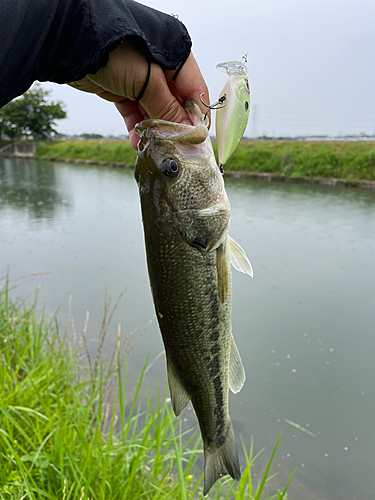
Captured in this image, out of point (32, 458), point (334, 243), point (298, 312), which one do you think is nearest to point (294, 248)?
point (334, 243)

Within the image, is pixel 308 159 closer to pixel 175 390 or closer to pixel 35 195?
pixel 35 195

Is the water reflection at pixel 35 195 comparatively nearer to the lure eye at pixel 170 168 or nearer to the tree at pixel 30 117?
the lure eye at pixel 170 168

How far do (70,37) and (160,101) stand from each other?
0.33 meters

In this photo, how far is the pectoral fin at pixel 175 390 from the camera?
1427 mm

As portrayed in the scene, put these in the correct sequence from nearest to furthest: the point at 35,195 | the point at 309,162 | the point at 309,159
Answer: the point at 35,195 → the point at 309,162 → the point at 309,159

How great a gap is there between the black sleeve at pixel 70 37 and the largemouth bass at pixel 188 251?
234 millimetres

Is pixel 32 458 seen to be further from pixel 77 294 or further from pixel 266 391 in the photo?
pixel 77 294

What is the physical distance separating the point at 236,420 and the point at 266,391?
2.40ft

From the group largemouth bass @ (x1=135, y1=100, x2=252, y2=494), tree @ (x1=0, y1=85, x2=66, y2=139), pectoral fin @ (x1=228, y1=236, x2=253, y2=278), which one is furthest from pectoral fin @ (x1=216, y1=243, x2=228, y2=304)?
tree @ (x1=0, y1=85, x2=66, y2=139)

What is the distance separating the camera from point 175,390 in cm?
144

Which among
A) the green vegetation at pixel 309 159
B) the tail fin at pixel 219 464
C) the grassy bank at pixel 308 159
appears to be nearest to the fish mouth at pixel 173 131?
the tail fin at pixel 219 464

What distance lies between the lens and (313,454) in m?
4.20

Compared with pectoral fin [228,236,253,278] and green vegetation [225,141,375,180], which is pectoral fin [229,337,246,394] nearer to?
pectoral fin [228,236,253,278]

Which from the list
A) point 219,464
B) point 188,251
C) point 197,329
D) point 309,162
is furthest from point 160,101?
point 309,162
